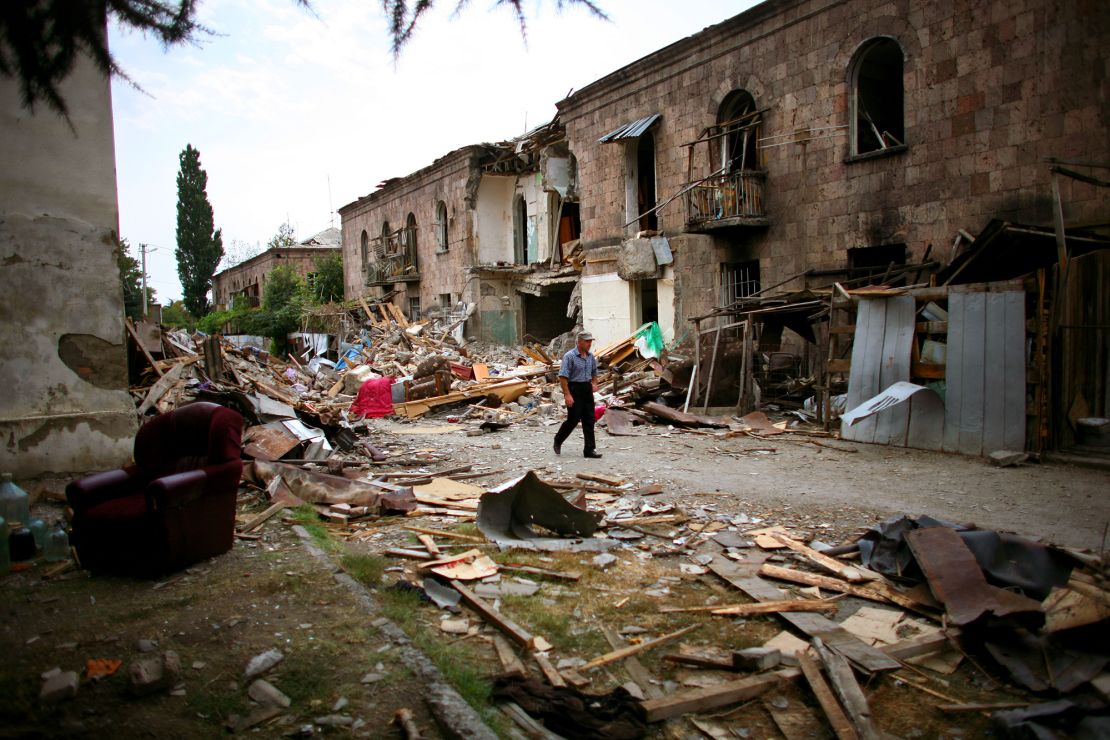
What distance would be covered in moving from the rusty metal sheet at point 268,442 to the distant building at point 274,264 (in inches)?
1312

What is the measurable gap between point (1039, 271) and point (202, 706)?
30.9 ft

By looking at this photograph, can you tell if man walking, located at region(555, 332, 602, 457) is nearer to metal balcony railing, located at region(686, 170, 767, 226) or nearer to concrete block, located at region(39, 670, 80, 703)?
concrete block, located at region(39, 670, 80, 703)

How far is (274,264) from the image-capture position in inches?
1742

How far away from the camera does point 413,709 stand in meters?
3.31

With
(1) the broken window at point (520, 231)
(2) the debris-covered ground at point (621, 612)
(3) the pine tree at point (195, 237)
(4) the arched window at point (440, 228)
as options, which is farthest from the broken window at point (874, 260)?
(3) the pine tree at point (195, 237)

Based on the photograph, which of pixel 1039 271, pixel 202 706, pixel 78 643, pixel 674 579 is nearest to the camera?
pixel 202 706

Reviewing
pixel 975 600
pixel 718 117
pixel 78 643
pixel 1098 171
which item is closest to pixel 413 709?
pixel 78 643

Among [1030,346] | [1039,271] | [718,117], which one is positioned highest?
[718,117]

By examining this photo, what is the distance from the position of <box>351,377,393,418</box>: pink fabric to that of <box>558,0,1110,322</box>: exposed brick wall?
7.64 m

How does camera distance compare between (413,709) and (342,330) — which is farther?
(342,330)

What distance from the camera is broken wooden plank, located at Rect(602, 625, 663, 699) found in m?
3.62

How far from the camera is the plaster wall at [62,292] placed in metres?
7.50

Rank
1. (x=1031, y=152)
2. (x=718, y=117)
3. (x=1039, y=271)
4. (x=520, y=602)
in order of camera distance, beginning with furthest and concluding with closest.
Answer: (x=718, y=117), (x=1031, y=152), (x=1039, y=271), (x=520, y=602)

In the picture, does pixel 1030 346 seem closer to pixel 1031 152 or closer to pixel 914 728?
pixel 1031 152
